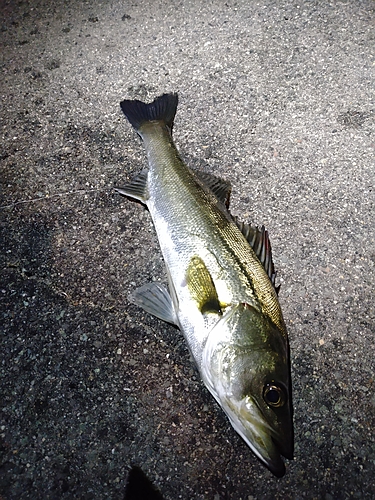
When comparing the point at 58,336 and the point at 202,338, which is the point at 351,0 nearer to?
the point at 202,338

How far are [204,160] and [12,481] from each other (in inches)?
103

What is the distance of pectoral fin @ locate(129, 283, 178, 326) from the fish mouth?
746 mm

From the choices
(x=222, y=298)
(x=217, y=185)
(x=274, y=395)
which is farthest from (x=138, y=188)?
(x=274, y=395)

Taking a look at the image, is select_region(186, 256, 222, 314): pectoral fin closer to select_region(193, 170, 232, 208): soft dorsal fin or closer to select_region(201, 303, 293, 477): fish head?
select_region(201, 303, 293, 477): fish head

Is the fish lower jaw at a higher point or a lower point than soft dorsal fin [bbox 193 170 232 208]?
lower

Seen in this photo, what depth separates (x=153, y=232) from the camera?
3258 millimetres

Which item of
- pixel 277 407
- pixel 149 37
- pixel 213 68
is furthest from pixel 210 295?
pixel 149 37

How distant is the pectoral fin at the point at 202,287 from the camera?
246 cm

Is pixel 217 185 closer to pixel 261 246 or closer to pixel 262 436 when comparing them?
pixel 261 246

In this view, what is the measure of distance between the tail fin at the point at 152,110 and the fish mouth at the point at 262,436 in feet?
7.91

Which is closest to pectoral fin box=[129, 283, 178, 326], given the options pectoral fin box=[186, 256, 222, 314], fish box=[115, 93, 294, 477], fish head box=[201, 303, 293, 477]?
fish box=[115, 93, 294, 477]

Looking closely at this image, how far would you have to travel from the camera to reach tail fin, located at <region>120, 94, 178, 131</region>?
3.69 metres

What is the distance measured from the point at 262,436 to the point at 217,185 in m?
1.80

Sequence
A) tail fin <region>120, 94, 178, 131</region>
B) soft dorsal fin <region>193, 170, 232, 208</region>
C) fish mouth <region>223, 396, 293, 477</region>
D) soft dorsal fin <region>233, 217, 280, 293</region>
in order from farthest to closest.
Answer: tail fin <region>120, 94, 178, 131</region> < soft dorsal fin <region>193, 170, 232, 208</region> < soft dorsal fin <region>233, 217, 280, 293</region> < fish mouth <region>223, 396, 293, 477</region>
